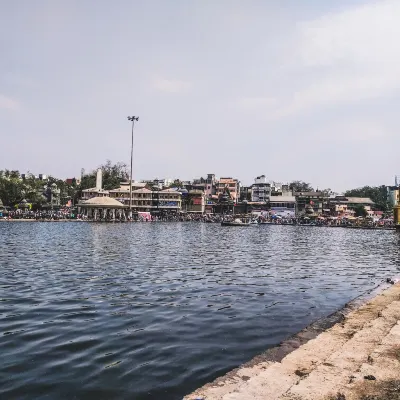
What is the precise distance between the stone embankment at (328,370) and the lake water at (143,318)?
0.99 metres

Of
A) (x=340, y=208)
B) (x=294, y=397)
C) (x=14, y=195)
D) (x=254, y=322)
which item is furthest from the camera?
(x=340, y=208)

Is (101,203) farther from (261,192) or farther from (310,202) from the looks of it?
(310,202)

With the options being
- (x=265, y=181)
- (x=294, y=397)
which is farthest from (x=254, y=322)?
(x=265, y=181)

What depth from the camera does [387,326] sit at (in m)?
10.0

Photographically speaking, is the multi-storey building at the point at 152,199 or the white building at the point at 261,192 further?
the white building at the point at 261,192

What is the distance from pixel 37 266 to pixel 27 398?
17.7 metres

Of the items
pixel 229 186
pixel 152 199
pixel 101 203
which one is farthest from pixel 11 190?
pixel 229 186

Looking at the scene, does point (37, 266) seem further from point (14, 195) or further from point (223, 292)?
point (14, 195)

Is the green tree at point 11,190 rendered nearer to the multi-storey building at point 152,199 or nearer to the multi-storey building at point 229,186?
the multi-storey building at point 152,199

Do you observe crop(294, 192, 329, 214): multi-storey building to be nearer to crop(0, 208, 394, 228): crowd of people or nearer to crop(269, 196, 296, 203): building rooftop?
crop(269, 196, 296, 203): building rooftop

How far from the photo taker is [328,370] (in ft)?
23.1

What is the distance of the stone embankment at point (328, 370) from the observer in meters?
6.01

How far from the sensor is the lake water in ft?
26.2

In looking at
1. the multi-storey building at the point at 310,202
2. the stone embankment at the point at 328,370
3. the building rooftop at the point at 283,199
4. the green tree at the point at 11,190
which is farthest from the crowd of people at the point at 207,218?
the stone embankment at the point at 328,370
